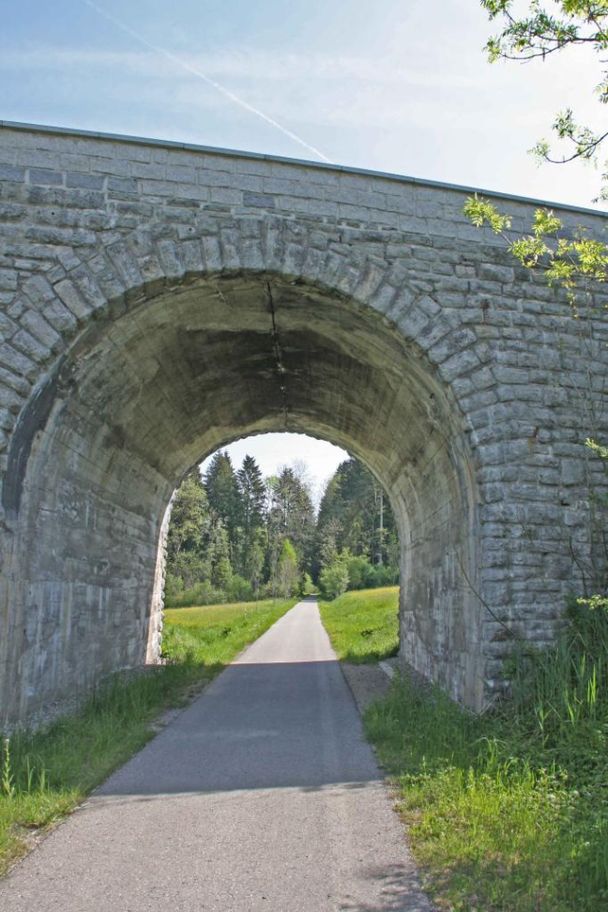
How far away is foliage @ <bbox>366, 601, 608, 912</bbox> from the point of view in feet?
11.9

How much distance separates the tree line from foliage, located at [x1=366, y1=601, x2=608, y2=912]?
40.3m

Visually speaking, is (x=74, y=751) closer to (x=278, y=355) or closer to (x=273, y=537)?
(x=278, y=355)

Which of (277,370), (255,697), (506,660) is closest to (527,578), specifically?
(506,660)

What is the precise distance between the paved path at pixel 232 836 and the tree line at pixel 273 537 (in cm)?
4106

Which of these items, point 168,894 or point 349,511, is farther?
point 349,511

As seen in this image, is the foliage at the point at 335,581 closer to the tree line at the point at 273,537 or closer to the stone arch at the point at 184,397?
the tree line at the point at 273,537

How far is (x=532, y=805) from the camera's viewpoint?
4.64 m

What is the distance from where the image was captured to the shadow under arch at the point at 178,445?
745 cm

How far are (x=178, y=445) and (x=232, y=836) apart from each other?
8.23 m

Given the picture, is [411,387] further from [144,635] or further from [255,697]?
[144,635]

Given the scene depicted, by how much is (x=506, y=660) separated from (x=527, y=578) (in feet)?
2.83

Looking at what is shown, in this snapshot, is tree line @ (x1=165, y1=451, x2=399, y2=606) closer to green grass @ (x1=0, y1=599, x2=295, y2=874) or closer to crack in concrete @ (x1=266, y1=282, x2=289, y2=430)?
crack in concrete @ (x1=266, y1=282, x2=289, y2=430)

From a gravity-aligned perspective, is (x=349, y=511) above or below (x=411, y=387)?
above

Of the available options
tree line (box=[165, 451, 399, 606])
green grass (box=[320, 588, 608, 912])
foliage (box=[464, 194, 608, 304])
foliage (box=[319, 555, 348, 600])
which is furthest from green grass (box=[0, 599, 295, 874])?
foliage (box=[319, 555, 348, 600])
